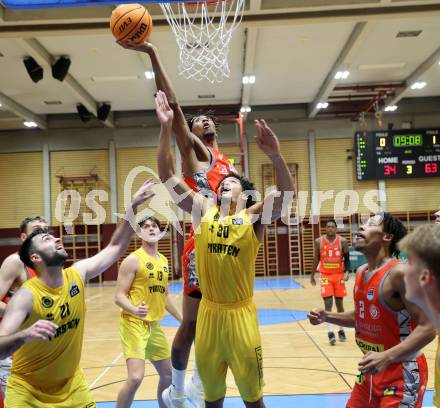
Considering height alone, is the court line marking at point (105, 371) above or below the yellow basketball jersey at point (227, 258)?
below

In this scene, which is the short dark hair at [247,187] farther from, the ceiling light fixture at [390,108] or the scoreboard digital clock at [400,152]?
the ceiling light fixture at [390,108]

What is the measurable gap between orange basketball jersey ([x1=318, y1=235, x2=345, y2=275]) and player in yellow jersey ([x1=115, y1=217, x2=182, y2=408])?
4666 mm

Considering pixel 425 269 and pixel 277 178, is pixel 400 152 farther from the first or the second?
pixel 425 269

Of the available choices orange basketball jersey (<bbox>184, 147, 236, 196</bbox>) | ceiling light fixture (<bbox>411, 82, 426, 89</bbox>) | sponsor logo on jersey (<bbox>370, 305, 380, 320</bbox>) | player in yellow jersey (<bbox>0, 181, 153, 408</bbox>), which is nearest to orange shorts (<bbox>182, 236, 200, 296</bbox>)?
orange basketball jersey (<bbox>184, 147, 236, 196</bbox>)

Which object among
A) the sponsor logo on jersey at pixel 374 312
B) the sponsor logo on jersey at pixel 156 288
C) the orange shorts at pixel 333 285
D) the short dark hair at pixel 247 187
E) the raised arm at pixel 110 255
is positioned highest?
the short dark hair at pixel 247 187

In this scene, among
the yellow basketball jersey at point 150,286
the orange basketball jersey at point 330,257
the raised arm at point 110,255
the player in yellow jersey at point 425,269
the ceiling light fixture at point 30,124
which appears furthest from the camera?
the ceiling light fixture at point 30,124

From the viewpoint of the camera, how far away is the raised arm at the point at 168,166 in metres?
3.57

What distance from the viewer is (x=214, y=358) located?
3.75 meters

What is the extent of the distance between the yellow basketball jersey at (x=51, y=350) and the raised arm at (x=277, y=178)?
4.69 feet

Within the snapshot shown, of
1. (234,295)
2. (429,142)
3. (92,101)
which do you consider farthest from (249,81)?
(234,295)

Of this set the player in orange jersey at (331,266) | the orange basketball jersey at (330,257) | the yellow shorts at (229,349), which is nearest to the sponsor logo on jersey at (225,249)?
the yellow shorts at (229,349)

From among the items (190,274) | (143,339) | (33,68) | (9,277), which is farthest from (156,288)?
(33,68)

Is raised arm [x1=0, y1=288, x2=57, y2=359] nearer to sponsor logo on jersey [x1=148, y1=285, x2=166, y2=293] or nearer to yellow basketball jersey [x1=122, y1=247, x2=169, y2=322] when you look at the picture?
yellow basketball jersey [x1=122, y1=247, x2=169, y2=322]

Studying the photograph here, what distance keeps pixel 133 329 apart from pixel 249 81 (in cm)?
1168
